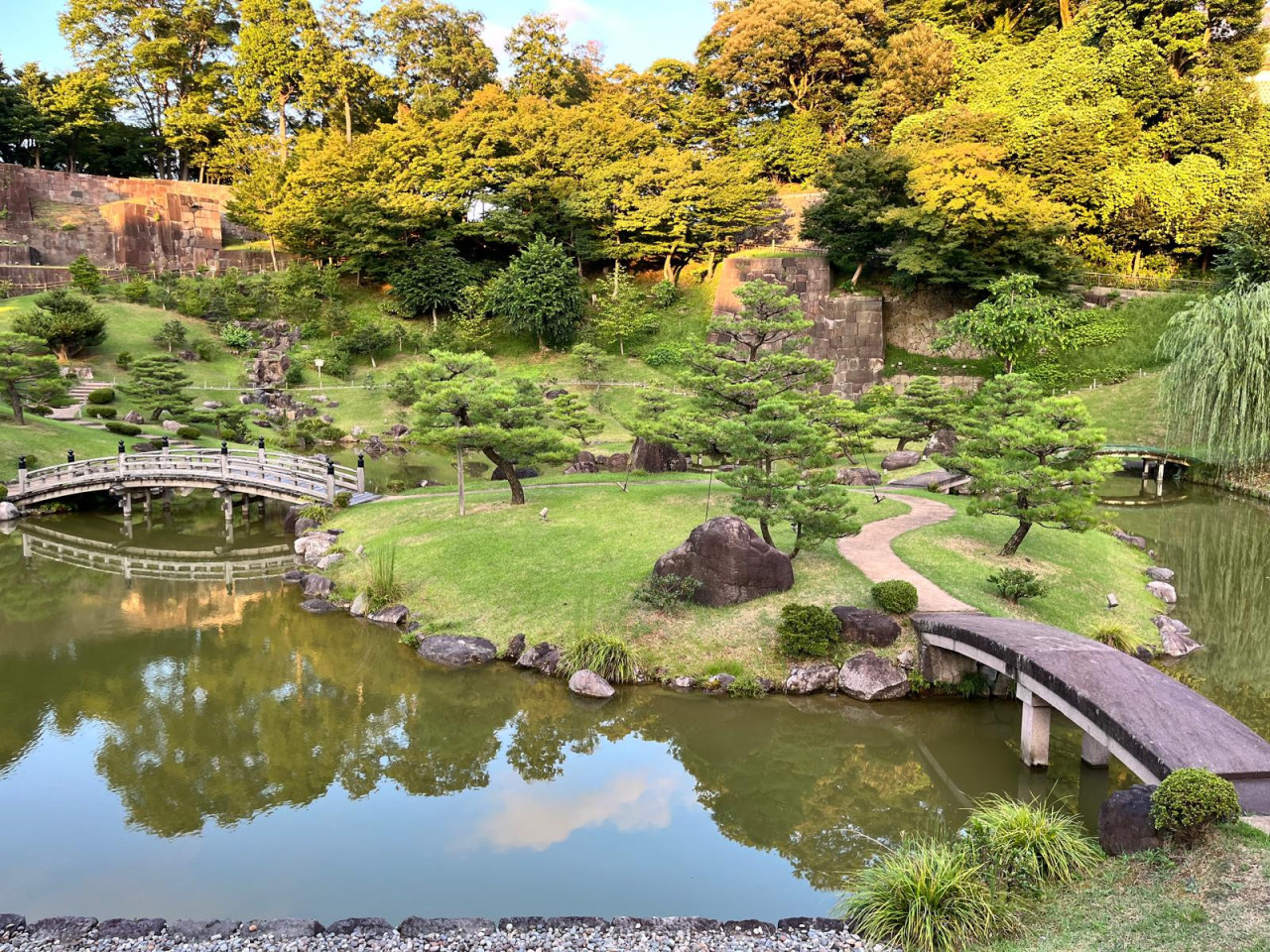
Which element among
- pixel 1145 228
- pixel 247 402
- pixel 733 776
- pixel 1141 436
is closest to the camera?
pixel 733 776

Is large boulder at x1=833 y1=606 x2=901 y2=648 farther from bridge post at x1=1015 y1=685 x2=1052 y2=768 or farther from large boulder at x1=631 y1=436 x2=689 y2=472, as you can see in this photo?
large boulder at x1=631 y1=436 x2=689 y2=472

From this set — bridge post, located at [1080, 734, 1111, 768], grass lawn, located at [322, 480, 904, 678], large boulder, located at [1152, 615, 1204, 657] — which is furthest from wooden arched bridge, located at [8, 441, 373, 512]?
large boulder, located at [1152, 615, 1204, 657]

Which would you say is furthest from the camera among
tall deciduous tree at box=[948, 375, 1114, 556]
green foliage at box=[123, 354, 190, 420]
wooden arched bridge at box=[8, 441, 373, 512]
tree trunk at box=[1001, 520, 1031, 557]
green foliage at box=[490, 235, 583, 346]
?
green foliage at box=[490, 235, 583, 346]

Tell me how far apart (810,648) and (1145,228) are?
1326 inches

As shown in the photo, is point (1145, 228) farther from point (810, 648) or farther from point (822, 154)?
point (810, 648)

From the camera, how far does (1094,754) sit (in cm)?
1112

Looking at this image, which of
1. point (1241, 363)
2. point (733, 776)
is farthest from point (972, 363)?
point (733, 776)

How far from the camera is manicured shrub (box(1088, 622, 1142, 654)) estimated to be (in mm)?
14336

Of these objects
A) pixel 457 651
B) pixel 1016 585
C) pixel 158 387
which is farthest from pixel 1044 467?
pixel 158 387

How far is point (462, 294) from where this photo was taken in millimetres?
43031

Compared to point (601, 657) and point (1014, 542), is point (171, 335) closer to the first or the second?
point (601, 657)

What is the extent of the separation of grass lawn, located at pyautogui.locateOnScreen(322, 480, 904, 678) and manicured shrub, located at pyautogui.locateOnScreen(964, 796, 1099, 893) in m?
5.32

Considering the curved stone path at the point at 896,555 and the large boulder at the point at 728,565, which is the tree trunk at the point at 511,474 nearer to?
the large boulder at the point at 728,565

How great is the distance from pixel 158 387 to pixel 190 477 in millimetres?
8617
